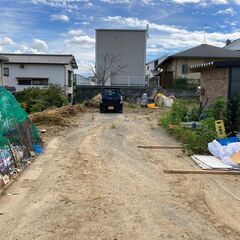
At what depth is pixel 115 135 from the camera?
Result: 1345 cm

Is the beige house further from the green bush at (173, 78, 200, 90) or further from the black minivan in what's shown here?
the black minivan

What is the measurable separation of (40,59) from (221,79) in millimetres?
29340

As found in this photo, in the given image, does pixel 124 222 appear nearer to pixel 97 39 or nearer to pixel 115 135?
pixel 115 135

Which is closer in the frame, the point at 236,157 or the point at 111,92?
the point at 236,157

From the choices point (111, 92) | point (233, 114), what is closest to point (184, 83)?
point (111, 92)

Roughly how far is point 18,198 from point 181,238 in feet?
9.39

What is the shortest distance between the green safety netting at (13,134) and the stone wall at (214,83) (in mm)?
6418

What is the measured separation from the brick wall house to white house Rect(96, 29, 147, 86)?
100 feet

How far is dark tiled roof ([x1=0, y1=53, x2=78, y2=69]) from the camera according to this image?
3800cm

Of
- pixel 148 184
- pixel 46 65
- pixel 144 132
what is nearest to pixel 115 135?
pixel 144 132

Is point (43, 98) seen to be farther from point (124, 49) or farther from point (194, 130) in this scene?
point (124, 49)

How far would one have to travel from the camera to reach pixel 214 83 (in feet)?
44.8

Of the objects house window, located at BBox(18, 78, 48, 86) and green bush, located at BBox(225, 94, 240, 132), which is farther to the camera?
house window, located at BBox(18, 78, 48, 86)

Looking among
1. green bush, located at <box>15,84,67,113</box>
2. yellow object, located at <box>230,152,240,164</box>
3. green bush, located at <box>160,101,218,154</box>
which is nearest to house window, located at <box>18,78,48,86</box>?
green bush, located at <box>15,84,67,113</box>
